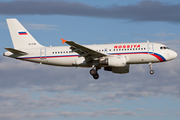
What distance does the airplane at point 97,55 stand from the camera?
166ft

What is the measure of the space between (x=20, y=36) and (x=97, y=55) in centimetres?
1527

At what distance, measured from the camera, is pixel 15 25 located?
5809cm

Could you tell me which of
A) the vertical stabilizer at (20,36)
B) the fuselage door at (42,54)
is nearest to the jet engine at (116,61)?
the fuselage door at (42,54)

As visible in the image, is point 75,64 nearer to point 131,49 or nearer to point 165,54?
point 131,49

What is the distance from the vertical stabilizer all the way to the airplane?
218mm

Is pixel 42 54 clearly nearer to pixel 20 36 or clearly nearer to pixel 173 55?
pixel 20 36

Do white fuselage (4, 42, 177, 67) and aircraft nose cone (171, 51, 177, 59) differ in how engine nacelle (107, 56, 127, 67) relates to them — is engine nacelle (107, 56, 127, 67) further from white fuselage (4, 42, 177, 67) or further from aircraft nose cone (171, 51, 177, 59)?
aircraft nose cone (171, 51, 177, 59)

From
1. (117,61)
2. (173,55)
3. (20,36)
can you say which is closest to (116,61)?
(117,61)

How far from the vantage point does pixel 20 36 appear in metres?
57.6

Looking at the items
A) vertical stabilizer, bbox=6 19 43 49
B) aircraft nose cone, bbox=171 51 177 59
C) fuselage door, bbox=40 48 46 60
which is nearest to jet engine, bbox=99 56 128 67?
aircraft nose cone, bbox=171 51 177 59

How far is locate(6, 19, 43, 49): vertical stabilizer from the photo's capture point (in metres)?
56.8

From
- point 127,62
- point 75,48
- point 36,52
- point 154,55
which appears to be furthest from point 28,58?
point 154,55

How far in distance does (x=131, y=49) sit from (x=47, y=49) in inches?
545

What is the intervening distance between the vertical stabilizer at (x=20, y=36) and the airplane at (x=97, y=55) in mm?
218
